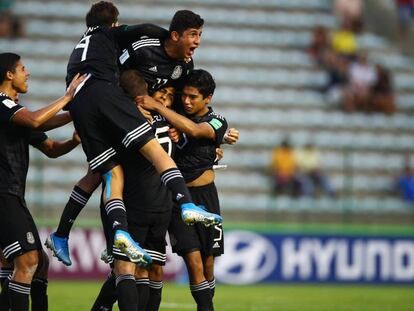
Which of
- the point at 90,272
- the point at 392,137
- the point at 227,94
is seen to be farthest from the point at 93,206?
the point at 392,137

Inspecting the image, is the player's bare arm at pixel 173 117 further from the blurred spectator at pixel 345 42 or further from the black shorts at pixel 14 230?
the blurred spectator at pixel 345 42

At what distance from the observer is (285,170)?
20.1m

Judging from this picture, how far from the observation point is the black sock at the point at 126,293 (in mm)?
9008

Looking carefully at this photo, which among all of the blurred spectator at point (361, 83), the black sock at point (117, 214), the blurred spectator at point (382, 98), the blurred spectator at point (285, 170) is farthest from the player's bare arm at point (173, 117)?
the blurred spectator at point (382, 98)

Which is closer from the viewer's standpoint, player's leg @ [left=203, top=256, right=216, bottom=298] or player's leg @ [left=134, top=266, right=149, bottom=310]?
player's leg @ [left=134, top=266, right=149, bottom=310]

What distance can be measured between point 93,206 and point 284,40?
8.17 meters

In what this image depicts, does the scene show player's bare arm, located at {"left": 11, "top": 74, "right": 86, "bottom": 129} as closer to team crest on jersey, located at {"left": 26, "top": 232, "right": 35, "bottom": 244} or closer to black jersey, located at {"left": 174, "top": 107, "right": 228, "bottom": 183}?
team crest on jersey, located at {"left": 26, "top": 232, "right": 35, "bottom": 244}

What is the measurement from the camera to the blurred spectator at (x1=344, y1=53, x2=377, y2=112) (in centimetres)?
2405

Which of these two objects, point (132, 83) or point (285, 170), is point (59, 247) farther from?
point (285, 170)

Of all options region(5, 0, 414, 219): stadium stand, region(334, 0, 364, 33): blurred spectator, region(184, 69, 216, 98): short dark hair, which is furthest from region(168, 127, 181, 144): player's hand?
region(334, 0, 364, 33): blurred spectator

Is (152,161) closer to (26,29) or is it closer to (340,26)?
(26,29)

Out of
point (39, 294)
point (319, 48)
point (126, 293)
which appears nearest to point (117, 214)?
point (126, 293)

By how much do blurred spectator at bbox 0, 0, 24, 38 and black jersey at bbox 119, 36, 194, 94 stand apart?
13247mm

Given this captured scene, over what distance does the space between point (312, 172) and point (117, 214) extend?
11672 millimetres
